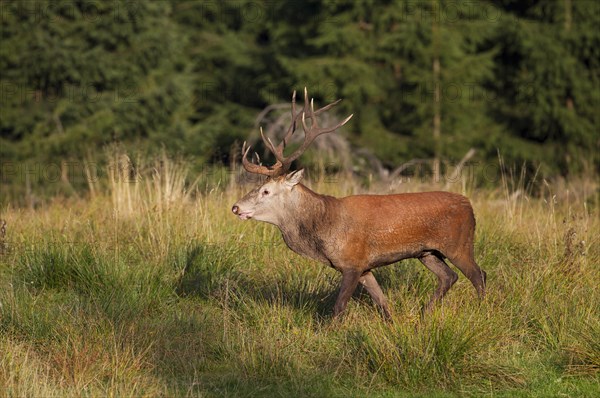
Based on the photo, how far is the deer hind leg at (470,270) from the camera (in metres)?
8.80

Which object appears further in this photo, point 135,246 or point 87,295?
point 135,246

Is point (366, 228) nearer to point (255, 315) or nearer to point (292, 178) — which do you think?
point (292, 178)

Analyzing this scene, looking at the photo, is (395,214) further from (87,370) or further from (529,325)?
(87,370)

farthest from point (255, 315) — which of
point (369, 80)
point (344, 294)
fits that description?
point (369, 80)

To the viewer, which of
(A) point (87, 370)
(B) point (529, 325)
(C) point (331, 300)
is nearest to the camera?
(A) point (87, 370)

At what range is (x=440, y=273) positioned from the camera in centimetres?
898

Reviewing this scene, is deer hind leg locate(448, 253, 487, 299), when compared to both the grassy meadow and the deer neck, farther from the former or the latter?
the deer neck

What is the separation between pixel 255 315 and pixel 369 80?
629 inches

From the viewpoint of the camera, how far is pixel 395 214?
8.59 m

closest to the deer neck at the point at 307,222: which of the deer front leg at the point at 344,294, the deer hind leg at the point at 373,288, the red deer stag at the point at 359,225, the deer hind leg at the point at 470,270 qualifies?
the red deer stag at the point at 359,225

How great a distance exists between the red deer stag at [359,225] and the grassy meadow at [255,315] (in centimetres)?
37

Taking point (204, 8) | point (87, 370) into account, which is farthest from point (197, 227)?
point (204, 8)

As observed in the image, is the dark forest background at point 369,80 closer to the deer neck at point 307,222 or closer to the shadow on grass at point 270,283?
the shadow on grass at point 270,283

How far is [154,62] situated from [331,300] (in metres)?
15.3
